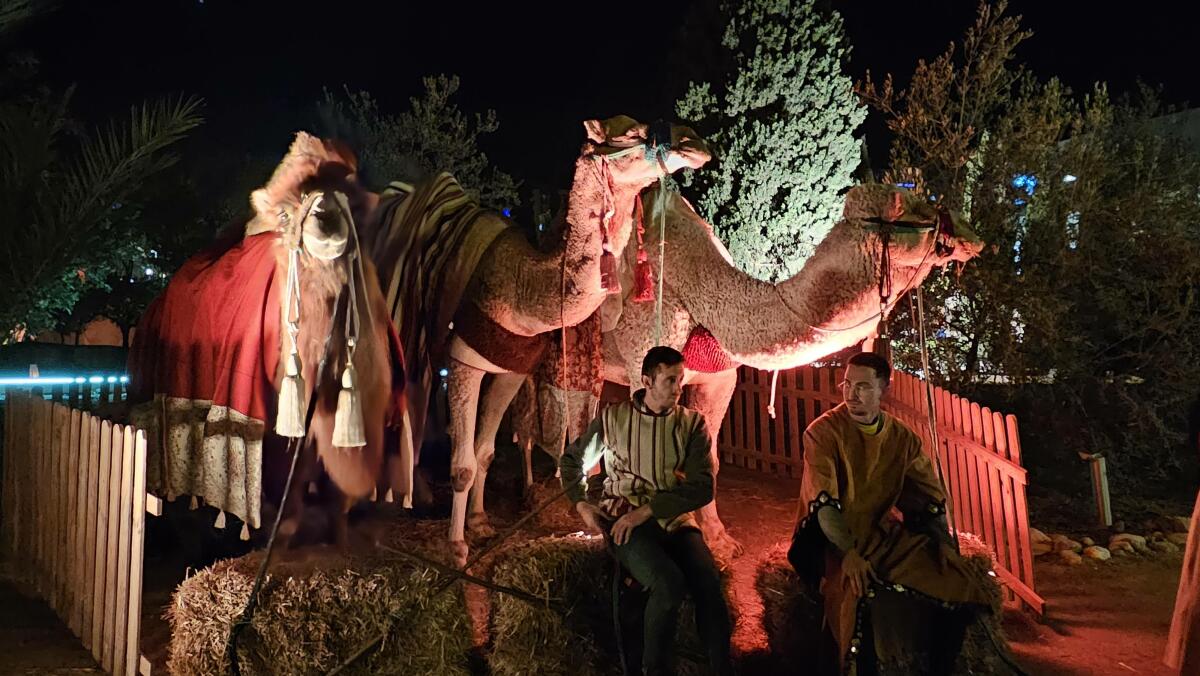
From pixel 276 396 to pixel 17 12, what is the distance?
4.47 metres

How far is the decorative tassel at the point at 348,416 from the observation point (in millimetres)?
3525

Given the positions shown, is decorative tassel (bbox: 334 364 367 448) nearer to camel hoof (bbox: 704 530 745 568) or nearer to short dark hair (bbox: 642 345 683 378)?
short dark hair (bbox: 642 345 683 378)

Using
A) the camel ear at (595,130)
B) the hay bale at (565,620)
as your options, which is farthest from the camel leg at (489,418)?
the camel ear at (595,130)

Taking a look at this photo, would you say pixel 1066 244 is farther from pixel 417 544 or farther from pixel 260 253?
pixel 260 253

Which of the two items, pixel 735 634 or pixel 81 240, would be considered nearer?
pixel 735 634

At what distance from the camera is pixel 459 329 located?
17.0 ft

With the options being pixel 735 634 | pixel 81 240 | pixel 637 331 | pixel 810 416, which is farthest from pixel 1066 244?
pixel 81 240

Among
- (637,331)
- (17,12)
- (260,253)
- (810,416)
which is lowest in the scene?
(810,416)

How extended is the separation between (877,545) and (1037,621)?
277 cm

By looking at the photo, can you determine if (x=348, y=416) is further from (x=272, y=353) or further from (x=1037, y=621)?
(x=1037, y=621)

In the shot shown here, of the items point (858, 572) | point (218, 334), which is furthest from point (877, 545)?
Result: point (218, 334)

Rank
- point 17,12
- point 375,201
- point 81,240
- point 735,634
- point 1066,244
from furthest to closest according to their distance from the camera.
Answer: point 1066,244 → point 81,240 → point 17,12 → point 735,634 → point 375,201

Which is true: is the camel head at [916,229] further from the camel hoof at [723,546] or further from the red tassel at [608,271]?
the camel hoof at [723,546]

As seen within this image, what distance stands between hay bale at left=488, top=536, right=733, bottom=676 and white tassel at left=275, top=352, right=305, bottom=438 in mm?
1222
